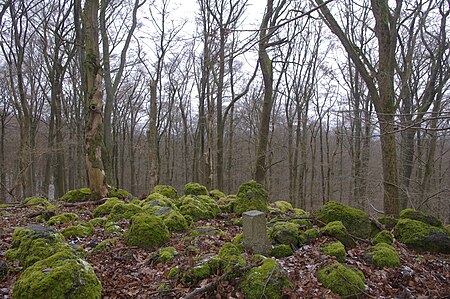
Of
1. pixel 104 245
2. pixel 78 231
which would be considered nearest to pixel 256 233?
pixel 104 245

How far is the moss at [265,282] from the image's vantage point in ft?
11.8

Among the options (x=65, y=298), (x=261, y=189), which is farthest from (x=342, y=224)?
(x=65, y=298)

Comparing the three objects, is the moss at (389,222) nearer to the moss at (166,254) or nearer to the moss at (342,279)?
the moss at (342,279)

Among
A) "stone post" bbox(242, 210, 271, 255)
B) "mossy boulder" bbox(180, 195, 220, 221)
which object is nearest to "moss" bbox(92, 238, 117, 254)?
"mossy boulder" bbox(180, 195, 220, 221)

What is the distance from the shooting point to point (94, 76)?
8.29m

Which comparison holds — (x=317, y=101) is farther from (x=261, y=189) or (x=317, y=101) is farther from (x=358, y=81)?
(x=261, y=189)

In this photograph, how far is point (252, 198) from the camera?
7273 mm

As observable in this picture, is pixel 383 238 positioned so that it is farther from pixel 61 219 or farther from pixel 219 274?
pixel 61 219

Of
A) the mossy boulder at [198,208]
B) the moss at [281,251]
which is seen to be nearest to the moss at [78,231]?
the mossy boulder at [198,208]

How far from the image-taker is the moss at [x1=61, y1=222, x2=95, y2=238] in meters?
5.54

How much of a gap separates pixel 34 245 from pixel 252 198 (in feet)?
14.7

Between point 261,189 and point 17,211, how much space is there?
21.4 feet

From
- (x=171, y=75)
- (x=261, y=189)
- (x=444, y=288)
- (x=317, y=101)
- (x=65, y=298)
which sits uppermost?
(x=171, y=75)

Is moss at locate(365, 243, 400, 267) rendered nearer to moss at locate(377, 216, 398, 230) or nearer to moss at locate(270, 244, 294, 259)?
moss at locate(270, 244, 294, 259)
